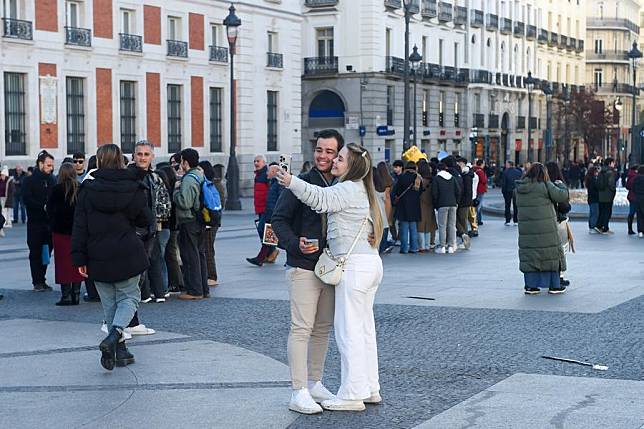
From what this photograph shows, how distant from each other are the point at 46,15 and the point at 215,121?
10353mm

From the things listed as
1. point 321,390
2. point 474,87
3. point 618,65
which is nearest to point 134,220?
point 321,390

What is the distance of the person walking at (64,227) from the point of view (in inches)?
494

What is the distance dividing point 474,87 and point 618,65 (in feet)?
118

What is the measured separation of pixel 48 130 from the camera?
35.6 m

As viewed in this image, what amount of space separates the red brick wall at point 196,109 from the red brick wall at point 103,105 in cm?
483

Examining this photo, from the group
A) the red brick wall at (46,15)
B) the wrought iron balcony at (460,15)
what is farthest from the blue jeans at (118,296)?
the wrought iron balcony at (460,15)

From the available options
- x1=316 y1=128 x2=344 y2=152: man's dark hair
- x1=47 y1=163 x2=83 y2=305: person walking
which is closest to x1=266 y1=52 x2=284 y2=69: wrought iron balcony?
x1=47 y1=163 x2=83 y2=305: person walking

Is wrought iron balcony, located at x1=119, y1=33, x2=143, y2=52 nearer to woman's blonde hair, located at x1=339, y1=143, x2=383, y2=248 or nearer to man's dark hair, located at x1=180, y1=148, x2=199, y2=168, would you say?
man's dark hair, located at x1=180, y1=148, x2=199, y2=168

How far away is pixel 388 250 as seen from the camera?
64.5 ft

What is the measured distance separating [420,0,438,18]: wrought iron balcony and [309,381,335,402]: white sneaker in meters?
54.4

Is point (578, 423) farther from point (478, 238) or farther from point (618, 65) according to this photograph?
point (618, 65)

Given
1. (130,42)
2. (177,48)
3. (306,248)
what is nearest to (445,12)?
(177,48)

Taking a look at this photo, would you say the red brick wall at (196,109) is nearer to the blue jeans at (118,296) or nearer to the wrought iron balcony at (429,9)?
the wrought iron balcony at (429,9)

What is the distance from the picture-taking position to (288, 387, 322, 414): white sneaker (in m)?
7.28
